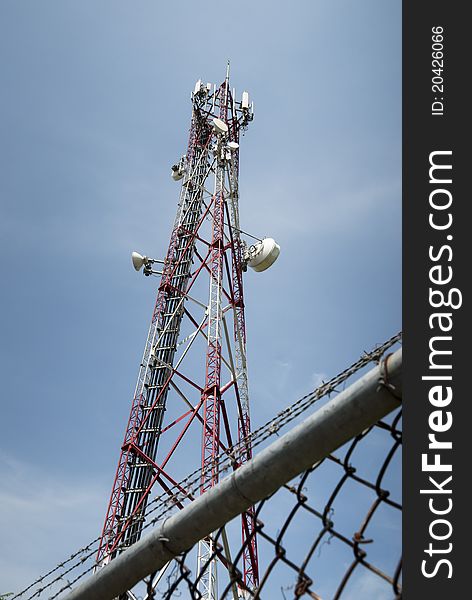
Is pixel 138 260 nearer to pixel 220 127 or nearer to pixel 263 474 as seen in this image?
pixel 220 127

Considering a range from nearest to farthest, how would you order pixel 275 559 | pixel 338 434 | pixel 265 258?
pixel 338 434
pixel 275 559
pixel 265 258

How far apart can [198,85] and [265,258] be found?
28.6ft

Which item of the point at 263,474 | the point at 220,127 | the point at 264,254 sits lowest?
the point at 263,474

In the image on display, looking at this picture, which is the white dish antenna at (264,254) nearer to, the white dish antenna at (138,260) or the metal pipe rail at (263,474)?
the white dish antenna at (138,260)

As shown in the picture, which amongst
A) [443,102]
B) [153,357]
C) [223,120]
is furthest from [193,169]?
[443,102]

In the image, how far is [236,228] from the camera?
20125 millimetres

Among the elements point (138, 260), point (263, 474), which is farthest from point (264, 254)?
point (263, 474)

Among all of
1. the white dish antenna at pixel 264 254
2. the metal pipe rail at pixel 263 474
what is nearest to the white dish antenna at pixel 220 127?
the white dish antenna at pixel 264 254

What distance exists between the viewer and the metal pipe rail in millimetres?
1744

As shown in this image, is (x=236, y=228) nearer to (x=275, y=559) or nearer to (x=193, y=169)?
(x=193, y=169)

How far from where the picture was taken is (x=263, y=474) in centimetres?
188

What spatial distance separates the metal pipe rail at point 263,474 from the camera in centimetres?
174

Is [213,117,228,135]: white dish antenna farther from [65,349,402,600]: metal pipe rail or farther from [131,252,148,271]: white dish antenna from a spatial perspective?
[65,349,402,600]: metal pipe rail

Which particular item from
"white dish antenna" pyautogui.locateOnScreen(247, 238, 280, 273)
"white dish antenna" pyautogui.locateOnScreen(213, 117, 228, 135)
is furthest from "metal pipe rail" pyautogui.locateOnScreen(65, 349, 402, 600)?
"white dish antenna" pyautogui.locateOnScreen(213, 117, 228, 135)
